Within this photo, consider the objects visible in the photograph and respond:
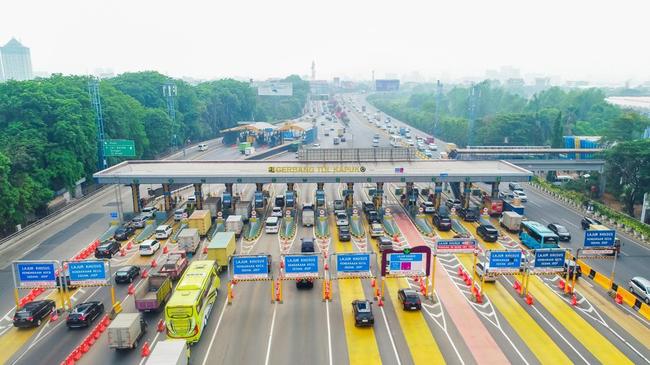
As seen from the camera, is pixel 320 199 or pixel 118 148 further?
pixel 118 148

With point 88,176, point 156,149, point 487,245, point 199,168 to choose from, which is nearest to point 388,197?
point 487,245

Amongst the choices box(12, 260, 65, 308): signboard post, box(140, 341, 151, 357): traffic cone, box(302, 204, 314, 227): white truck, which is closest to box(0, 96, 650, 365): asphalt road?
box(140, 341, 151, 357): traffic cone

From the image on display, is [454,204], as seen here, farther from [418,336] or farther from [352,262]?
[418,336]

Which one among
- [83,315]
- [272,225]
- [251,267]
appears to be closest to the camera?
[83,315]

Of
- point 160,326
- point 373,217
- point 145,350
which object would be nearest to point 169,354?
point 145,350

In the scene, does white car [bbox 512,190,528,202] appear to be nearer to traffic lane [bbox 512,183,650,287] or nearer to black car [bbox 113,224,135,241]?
traffic lane [bbox 512,183,650,287]

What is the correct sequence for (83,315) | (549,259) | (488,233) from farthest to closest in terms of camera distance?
(488,233) < (549,259) < (83,315)

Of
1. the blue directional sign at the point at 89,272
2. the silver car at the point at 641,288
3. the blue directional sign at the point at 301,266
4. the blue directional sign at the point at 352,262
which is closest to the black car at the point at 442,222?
the silver car at the point at 641,288
